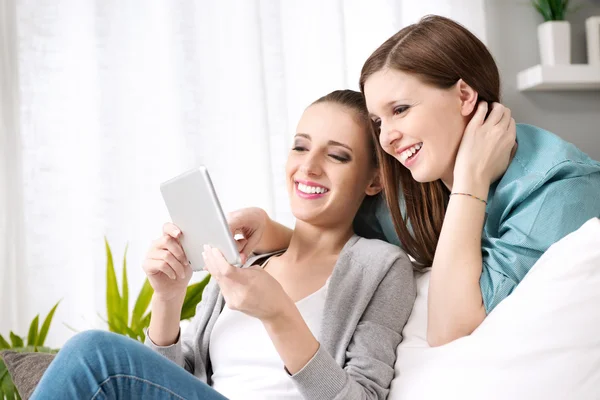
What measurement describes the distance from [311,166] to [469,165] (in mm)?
368

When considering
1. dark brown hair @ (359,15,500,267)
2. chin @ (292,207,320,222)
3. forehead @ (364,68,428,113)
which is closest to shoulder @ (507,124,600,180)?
dark brown hair @ (359,15,500,267)

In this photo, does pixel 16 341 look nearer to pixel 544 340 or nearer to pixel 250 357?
pixel 250 357

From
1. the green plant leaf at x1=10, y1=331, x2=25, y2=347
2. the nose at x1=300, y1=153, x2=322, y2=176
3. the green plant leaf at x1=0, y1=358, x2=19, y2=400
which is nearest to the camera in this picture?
the nose at x1=300, y1=153, x2=322, y2=176

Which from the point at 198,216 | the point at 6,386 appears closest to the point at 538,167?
the point at 198,216

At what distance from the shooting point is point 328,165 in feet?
4.78

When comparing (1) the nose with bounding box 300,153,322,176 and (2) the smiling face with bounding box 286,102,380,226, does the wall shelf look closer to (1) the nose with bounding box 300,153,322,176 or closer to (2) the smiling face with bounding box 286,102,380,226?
(2) the smiling face with bounding box 286,102,380,226

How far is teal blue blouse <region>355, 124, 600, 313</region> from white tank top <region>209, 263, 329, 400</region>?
370mm

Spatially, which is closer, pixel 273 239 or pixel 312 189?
pixel 312 189

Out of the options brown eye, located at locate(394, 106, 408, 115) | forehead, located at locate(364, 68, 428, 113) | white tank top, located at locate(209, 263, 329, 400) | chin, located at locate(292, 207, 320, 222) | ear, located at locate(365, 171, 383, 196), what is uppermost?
forehead, located at locate(364, 68, 428, 113)

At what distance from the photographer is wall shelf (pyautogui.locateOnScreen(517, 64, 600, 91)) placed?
88.2 inches

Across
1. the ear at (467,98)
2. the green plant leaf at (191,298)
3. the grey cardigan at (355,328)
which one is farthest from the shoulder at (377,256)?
the green plant leaf at (191,298)

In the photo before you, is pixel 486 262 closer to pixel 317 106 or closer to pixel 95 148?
pixel 317 106

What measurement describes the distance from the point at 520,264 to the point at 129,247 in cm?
161

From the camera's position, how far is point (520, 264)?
114 cm
